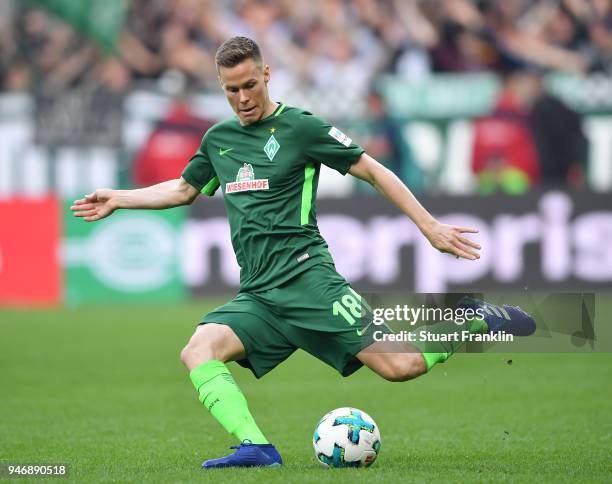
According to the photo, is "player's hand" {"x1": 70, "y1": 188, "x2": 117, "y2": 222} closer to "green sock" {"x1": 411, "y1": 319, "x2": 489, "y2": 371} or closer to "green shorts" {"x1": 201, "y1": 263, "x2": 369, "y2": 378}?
"green shorts" {"x1": 201, "y1": 263, "x2": 369, "y2": 378}

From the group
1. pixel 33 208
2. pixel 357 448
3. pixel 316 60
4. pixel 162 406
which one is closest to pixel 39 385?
pixel 162 406

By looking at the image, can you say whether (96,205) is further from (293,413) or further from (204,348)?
(293,413)

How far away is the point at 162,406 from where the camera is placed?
29.6 feet

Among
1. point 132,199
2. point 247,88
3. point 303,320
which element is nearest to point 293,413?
point 303,320

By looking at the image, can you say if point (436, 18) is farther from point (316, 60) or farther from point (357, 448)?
point (357, 448)

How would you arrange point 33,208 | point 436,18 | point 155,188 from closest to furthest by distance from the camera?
point 155,188 → point 33,208 → point 436,18

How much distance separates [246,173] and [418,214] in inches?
38.0

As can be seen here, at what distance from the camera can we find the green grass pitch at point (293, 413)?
6.09 meters

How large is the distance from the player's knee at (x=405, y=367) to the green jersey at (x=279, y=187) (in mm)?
675

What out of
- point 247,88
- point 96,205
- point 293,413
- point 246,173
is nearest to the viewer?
point 247,88

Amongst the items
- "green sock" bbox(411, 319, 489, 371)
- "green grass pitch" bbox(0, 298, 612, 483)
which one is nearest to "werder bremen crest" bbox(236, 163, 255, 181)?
"green sock" bbox(411, 319, 489, 371)

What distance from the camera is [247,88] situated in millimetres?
6133

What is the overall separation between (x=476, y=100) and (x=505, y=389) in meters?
7.94

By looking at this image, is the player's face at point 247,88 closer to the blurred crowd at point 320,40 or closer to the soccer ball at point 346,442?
the soccer ball at point 346,442
